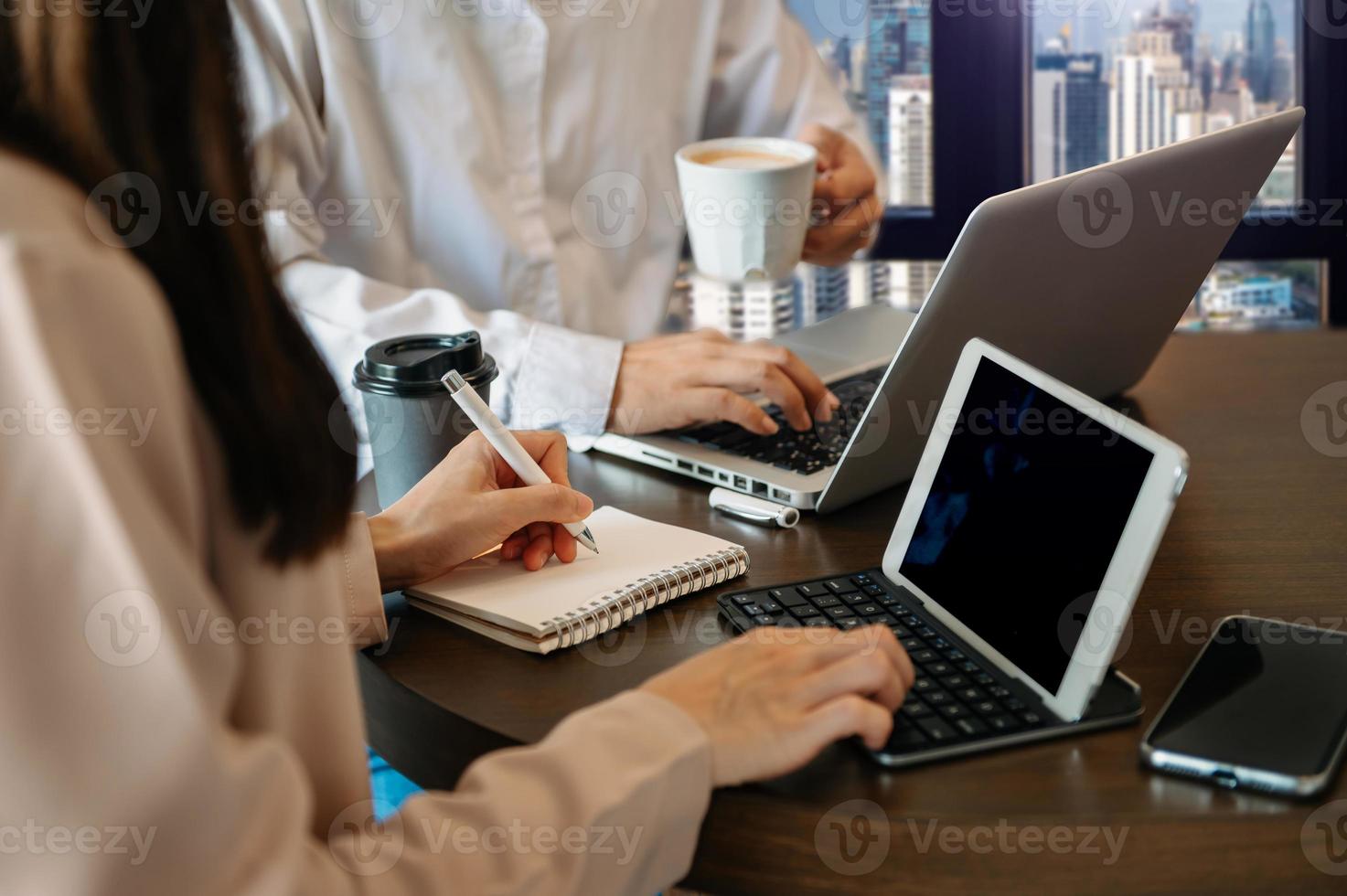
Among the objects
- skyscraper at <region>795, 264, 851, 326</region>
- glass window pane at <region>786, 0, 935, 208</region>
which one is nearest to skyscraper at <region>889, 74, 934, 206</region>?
glass window pane at <region>786, 0, 935, 208</region>

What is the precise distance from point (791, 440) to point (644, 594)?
1.13ft

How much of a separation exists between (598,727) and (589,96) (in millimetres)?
1191

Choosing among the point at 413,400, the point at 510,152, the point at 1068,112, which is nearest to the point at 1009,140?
the point at 1068,112

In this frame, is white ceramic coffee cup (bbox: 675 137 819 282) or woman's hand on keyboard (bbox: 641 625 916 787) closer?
woman's hand on keyboard (bbox: 641 625 916 787)

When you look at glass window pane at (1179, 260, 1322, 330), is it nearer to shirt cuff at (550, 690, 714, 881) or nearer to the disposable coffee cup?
the disposable coffee cup

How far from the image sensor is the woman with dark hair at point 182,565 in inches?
20.7

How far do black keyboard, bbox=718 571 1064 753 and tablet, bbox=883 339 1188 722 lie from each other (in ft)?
0.04

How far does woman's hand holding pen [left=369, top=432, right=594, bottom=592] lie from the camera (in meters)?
0.97

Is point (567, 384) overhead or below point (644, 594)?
overhead

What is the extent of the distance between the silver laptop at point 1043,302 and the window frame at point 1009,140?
1.81m

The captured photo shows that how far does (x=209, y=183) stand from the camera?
0.58 m

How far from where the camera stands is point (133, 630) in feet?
1.77

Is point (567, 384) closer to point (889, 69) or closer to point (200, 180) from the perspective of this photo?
point (200, 180)

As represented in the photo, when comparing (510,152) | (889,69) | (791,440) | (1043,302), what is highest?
(889,69)
